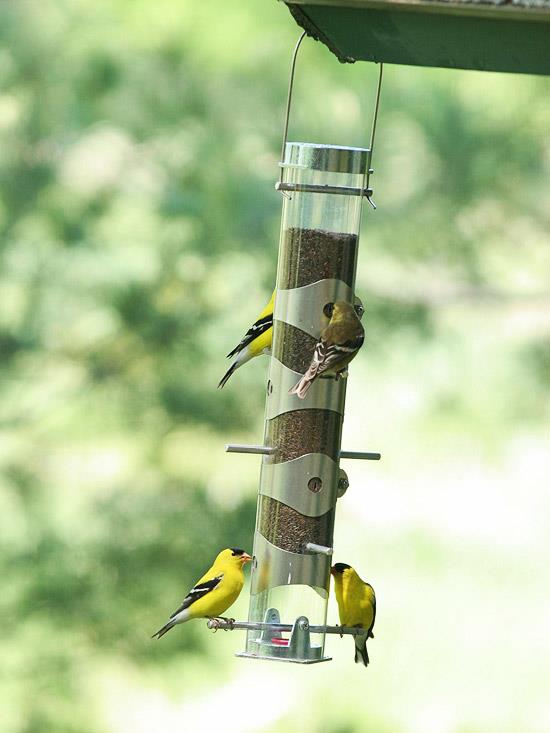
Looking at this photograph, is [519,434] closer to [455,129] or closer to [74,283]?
[455,129]

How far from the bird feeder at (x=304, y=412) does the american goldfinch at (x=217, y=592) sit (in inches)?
10.6

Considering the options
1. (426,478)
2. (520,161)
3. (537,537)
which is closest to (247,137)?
(520,161)

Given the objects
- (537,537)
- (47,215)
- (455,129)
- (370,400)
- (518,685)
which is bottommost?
(518,685)

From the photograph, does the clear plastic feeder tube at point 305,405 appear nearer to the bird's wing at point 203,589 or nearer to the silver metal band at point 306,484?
the silver metal band at point 306,484

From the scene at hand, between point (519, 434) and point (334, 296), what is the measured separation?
5.78m

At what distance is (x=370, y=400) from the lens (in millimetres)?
8875

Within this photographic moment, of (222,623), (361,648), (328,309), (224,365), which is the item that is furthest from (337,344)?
(224,365)

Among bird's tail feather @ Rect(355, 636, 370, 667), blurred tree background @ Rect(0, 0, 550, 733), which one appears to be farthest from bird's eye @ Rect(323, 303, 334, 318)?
blurred tree background @ Rect(0, 0, 550, 733)

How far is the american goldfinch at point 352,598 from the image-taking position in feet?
11.7

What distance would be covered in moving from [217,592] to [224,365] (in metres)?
5.02

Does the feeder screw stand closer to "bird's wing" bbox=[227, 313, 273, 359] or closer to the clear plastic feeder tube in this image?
the clear plastic feeder tube

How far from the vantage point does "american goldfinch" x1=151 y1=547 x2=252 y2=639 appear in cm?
366

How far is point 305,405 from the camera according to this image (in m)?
3.38

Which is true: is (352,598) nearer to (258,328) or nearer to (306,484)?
(306,484)
